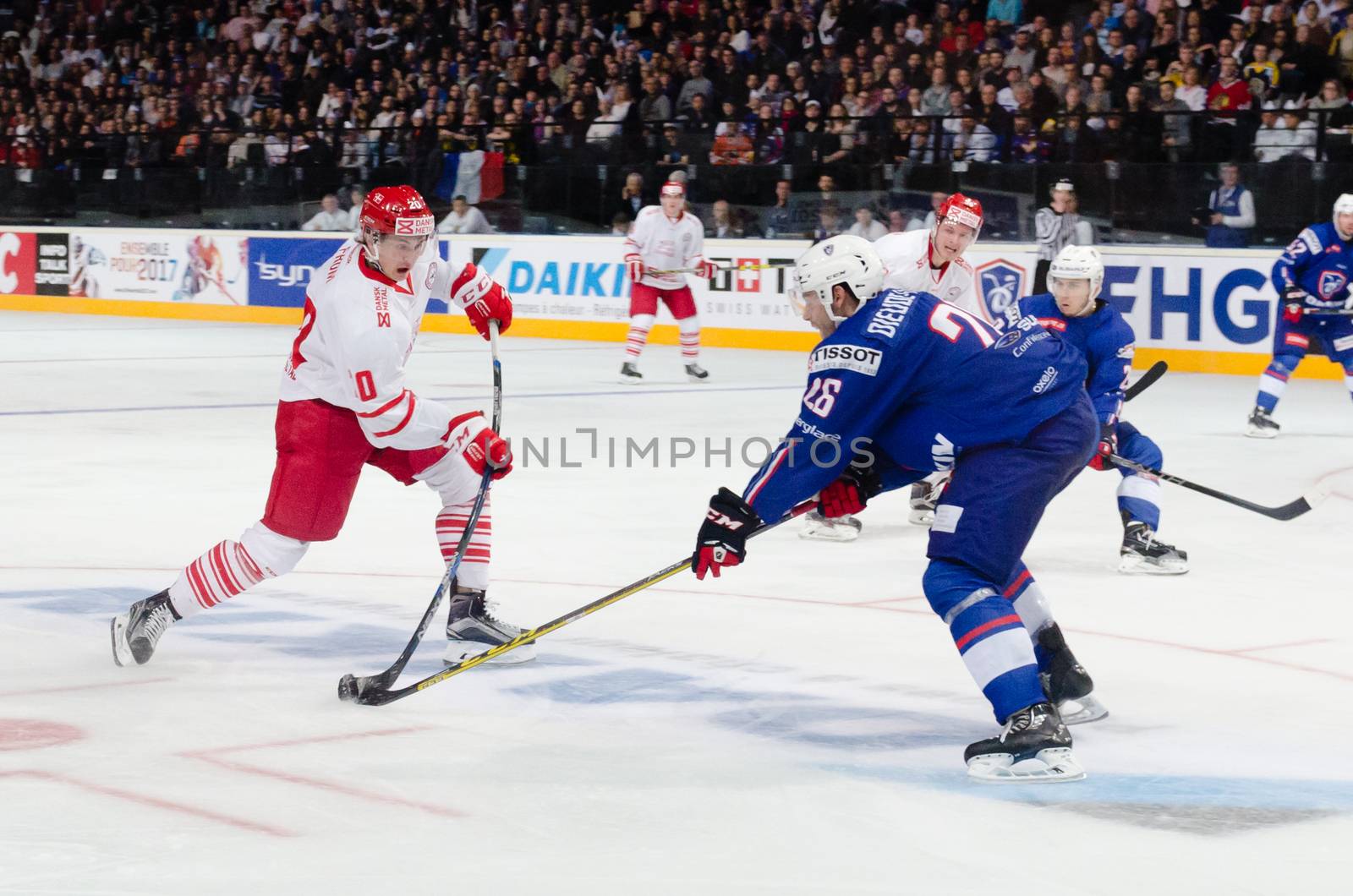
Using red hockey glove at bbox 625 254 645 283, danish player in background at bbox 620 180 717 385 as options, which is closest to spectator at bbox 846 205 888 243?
danish player in background at bbox 620 180 717 385

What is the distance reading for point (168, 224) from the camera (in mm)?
20953

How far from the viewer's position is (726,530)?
12.9ft

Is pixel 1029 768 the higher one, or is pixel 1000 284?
pixel 1000 284

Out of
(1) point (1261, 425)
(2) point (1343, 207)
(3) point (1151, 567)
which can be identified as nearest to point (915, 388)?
(3) point (1151, 567)

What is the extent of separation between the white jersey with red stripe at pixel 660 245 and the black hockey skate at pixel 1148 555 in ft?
27.4

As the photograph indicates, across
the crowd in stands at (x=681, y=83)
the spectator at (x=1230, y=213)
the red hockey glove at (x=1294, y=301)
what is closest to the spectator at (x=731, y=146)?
the crowd in stands at (x=681, y=83)

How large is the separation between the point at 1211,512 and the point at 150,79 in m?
20.1

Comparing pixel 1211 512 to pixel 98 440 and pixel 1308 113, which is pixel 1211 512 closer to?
pixel 98 440

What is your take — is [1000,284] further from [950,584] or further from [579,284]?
[950,584]

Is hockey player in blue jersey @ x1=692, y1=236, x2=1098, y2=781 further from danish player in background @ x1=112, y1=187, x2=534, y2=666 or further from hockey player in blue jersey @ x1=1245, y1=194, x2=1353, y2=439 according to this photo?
hockey player in blue jersey @ x1=1245, y1=194, x2=1353, y2=439

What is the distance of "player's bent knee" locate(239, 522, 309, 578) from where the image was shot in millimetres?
4773

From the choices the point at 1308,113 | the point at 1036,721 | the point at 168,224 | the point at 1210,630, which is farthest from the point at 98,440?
the point at 168,224

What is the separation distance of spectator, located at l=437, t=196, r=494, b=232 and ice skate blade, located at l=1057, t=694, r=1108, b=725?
1460cm

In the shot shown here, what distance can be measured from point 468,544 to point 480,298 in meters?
0.74
